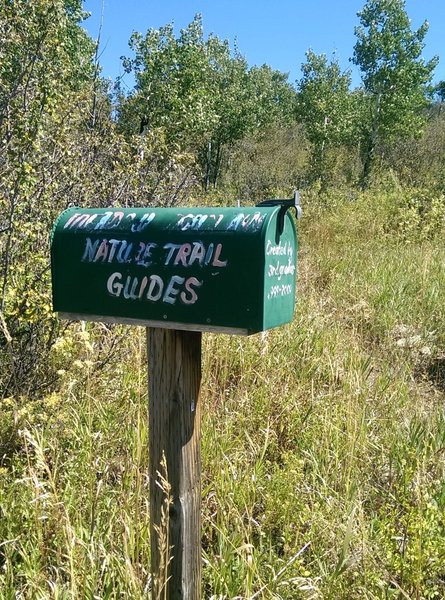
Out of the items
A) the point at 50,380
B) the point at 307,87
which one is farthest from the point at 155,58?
the point at 50,380

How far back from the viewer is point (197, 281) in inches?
49.8

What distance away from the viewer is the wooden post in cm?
143

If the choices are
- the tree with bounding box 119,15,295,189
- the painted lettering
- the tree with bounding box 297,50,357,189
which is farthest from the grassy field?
the tree with bounding box 297,50,357,189

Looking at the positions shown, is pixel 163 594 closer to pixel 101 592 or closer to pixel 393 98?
pixel 101 592

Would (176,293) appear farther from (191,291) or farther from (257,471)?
(257,471)

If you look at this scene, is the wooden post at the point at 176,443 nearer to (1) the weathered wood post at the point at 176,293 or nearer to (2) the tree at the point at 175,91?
(1) the weathered wood post at the point at 176,293

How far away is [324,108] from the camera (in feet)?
61.7

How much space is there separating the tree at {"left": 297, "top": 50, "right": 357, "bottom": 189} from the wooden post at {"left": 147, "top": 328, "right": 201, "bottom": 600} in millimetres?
16604

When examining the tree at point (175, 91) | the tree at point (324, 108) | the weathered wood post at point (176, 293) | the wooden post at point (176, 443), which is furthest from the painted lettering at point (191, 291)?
the tree at point (324, 108)

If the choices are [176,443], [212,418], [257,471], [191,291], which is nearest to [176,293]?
[191,291]

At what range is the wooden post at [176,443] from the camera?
4.69 ft

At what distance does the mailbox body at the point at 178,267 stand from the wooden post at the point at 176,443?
128 millimetres

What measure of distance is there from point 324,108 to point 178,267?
19148mm

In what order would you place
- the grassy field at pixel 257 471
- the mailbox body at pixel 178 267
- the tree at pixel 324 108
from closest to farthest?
the mailbox body at pixel 178 267
the grassy field at pixel 257 471
the tree at pixel 324 108
